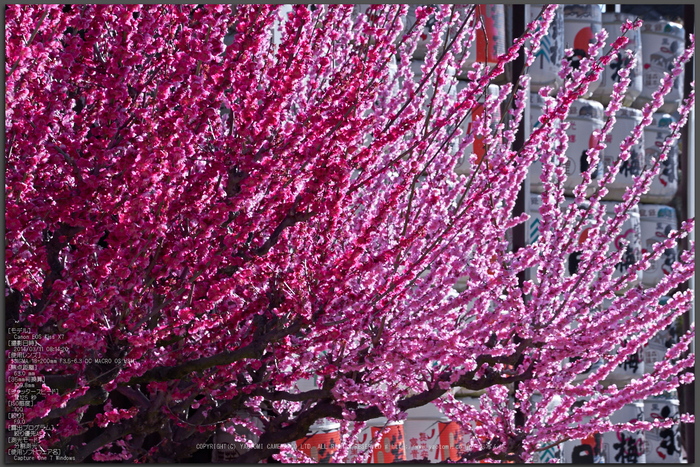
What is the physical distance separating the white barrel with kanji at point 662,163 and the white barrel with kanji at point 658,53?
0.71 feet

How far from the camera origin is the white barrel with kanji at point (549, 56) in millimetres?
5707

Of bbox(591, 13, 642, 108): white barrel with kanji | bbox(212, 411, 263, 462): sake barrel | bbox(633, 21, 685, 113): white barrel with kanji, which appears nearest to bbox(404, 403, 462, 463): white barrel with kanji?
bbox(212, 411, 263, 462): sake barrel

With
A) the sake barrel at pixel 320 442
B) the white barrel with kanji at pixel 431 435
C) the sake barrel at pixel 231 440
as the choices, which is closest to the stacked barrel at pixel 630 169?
the white barrel with kanji at pixel 431 435

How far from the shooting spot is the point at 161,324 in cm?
262

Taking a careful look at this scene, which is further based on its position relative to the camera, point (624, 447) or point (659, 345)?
point (659, 345)

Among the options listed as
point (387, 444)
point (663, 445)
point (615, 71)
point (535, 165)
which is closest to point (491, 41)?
point (535, 165)

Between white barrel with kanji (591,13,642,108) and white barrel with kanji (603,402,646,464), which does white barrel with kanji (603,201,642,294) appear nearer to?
white barrel with kanji (591,13,642,108)

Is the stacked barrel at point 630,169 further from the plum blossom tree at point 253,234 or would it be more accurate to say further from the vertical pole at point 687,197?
the plum blossom tree at point 253,234

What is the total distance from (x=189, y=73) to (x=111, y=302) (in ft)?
2.71

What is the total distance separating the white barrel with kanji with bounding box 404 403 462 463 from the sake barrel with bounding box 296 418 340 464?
86cm

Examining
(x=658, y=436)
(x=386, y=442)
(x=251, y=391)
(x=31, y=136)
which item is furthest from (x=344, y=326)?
(x=658, y=436)

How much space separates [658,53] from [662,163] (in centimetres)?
110

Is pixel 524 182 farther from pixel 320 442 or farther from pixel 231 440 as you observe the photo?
pixel 231 440

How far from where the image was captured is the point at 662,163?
6.43m
